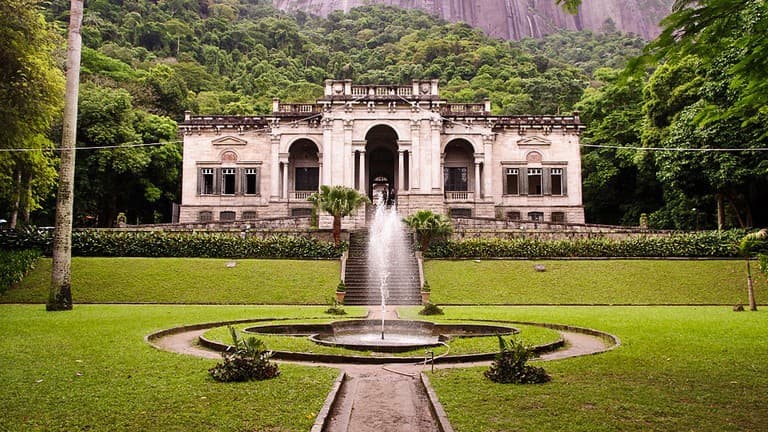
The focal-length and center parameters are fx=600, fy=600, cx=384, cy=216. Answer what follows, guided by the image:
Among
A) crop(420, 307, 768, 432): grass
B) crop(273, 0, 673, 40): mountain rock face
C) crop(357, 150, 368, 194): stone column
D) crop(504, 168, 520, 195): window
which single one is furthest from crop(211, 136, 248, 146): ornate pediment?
crop(273, 0, 673, 40): mountain rock face

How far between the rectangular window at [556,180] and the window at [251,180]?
2108 cm

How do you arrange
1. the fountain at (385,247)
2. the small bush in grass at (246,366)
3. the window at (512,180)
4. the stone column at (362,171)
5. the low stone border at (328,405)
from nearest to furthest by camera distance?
the low stone border at (328,405)
the small bush in grass at (246,366)
the fountain at (385,247)
the stone column at (362,171)
the window at (512,180)

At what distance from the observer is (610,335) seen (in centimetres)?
1327

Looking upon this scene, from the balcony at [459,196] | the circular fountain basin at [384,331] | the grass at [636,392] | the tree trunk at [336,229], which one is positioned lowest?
the circular fountain basin at [384,331]

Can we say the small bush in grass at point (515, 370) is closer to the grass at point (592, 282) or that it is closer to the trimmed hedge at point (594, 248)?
the grass at point (592, 282)

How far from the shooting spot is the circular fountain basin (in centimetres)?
1376

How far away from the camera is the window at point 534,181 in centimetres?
4300

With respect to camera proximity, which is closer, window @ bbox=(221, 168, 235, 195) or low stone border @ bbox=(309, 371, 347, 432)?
low stone border @ bbox=(309, 371, 347, 432)

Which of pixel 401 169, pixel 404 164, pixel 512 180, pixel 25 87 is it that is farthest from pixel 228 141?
pixel 512 180

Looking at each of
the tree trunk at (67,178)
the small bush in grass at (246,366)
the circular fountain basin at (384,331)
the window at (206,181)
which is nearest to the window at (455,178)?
the window at (206,181)

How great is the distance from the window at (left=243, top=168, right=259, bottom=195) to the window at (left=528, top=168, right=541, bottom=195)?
19.5 m

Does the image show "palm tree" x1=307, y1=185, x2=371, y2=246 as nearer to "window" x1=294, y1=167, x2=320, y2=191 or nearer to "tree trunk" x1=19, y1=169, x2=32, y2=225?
"window" x1=294, y1=167, x2=320, y2=191

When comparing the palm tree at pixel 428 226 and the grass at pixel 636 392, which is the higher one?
the palm tree at pixel 428 226

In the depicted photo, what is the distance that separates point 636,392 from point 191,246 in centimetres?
2584
